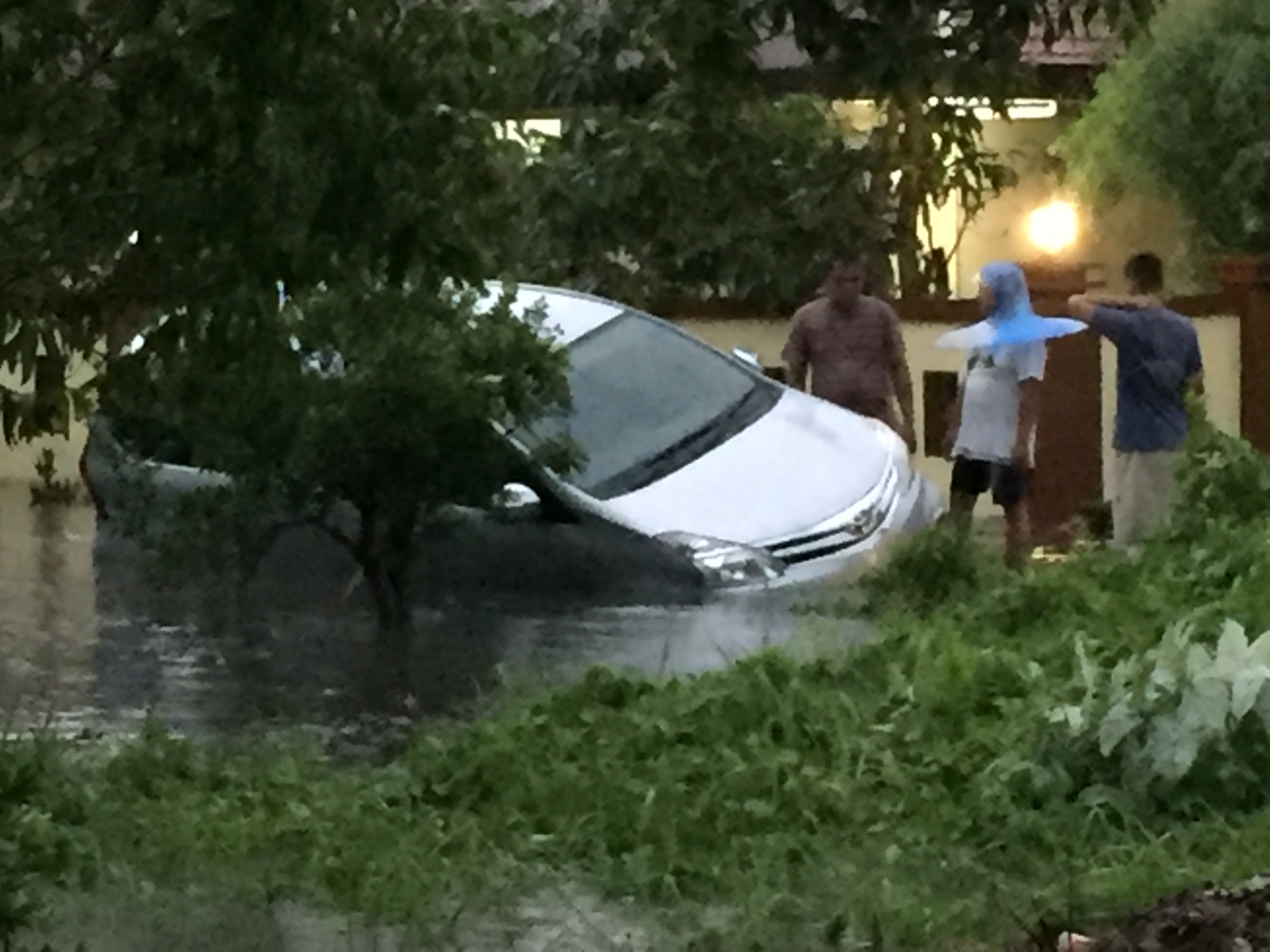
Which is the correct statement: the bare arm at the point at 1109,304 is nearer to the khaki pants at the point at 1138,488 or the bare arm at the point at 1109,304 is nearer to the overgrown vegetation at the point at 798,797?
the khaki pants at the point at 1138,488

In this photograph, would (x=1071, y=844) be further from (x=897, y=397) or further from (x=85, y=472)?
(x=897, y=397)

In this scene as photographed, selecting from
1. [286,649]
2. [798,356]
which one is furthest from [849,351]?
[286,649]

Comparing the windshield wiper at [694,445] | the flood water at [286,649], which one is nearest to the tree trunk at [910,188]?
the windshield wiper at [694,445]

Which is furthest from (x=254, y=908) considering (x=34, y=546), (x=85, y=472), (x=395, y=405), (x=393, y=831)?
(x=34, y=546)

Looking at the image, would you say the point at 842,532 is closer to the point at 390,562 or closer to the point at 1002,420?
the point at 1002,420

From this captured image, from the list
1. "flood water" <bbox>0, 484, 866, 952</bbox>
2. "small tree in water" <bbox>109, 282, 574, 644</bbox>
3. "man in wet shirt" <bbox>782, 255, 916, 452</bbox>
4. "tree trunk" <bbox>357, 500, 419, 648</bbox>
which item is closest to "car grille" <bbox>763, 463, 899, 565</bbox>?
"flood water" <bbox>0, 484, 866, 952</bbox>

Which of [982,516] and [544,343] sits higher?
[544,343]

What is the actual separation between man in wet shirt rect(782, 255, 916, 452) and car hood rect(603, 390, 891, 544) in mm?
279

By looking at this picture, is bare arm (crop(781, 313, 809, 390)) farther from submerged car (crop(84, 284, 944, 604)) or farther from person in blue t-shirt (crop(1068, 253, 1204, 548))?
person in blue t-shirt (crop(1068, 253, 1204, 548))

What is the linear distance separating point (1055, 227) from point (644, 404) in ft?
33.1

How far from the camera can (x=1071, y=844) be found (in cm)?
549

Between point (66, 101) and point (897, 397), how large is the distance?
7794 millimetres

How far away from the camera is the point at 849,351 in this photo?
38.3 feet

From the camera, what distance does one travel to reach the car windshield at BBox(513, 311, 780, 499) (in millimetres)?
9867
